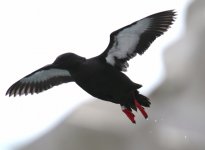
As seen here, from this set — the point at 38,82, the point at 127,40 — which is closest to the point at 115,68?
the point at 127,40

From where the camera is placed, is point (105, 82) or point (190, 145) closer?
point (105, 82)

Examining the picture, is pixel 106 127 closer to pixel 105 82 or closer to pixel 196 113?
pixel 196 113

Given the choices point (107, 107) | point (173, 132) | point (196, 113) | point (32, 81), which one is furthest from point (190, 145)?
point (32, 81)

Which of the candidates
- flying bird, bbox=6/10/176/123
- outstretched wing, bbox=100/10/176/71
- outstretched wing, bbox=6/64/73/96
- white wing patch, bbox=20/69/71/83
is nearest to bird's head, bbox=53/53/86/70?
flying bird, bbox=6/10/176/123

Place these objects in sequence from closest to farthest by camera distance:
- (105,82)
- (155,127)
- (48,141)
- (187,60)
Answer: (105,82)
(155,127)
(48,141)
(187,60)

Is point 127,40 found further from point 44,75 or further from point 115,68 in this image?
point 44,75

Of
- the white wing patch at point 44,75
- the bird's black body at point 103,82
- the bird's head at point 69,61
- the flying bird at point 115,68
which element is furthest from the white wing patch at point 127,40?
the white wing patch at point 44,75

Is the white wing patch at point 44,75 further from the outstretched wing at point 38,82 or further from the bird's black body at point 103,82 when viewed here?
the bird's black body at point 103,82
